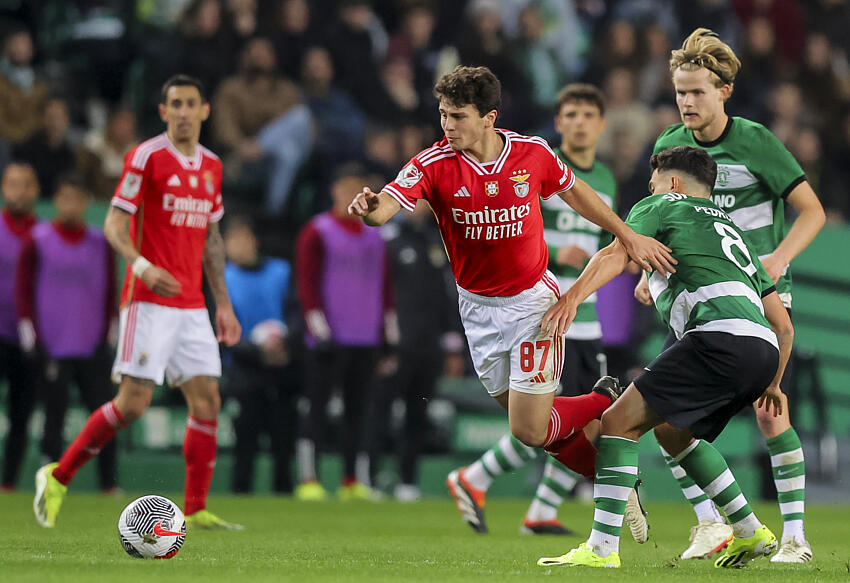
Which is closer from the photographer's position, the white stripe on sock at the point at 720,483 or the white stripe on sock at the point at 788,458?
the white stripe on sock at the point at 720,483

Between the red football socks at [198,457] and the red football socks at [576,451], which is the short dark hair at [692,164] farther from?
the red football socks at [198,457]

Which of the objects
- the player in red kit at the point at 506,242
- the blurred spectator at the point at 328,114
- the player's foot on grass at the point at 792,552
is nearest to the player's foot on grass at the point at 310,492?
the blurred spectator at the point at 328,114

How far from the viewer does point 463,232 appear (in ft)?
19.4

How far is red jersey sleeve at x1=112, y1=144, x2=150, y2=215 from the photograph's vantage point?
735cm

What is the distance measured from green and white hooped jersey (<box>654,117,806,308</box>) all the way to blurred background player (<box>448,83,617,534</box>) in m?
1.37

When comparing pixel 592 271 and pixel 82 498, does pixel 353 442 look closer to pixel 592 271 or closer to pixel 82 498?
pixel 82 498

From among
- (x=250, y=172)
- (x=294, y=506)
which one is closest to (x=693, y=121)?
(x=294, y=506)

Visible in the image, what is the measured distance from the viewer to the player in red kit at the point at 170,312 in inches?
290

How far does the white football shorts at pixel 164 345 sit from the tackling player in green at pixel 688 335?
248cm

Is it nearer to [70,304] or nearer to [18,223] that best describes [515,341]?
[70,304]

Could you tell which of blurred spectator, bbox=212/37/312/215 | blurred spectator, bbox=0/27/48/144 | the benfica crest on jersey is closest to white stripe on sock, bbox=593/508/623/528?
the benfica crest on jersey

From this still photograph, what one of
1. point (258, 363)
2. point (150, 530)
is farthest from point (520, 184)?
point (258, 363)

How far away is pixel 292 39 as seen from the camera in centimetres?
1345

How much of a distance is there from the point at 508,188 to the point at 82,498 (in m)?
5.74
